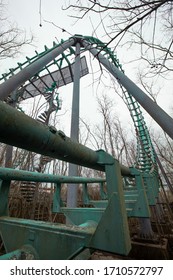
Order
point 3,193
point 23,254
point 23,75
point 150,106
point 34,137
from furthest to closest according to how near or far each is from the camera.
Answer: point 23,75 < point 150,106 < point 3,193 < point 23,254 < point 34,137

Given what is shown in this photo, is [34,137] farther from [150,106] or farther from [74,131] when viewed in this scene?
[74,131]

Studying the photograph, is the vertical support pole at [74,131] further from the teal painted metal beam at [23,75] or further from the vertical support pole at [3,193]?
the vertical support pole at [3,193]

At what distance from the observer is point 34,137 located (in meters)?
0.54

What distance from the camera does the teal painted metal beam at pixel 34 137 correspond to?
1.55 feet

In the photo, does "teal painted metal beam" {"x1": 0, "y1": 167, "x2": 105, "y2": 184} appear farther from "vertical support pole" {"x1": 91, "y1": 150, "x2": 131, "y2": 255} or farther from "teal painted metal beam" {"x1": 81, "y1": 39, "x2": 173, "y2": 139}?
"teal painted metal beam" {"x1": 81, "y1": 39, "x2": 173, "y2": 139}

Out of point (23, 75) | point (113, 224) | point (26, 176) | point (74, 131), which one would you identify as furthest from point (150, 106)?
point (113, 224)

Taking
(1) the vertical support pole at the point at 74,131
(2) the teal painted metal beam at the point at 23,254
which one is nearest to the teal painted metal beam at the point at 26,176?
(2) the teal painted metal beam at the point at 23,254

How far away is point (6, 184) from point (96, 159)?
0.63 meters

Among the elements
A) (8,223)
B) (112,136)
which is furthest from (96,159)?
(112,136)

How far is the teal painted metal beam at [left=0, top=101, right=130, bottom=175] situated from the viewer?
0.47 metres

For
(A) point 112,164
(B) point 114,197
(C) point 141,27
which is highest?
(C) point 141,27

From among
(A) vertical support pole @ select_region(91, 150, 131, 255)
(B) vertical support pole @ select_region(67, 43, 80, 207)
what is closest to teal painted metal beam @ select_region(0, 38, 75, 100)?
(B) vertical support pole @ select_region(67, 43, 80, 207)
